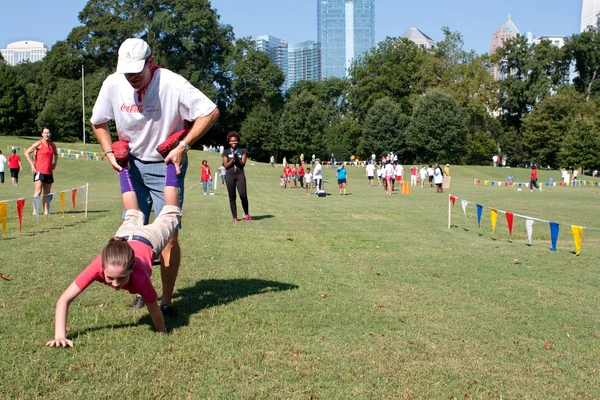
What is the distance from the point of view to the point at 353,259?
9.05m

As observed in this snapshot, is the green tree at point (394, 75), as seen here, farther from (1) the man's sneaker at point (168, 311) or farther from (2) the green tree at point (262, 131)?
(1) the man's sneaker at point (168, 311)

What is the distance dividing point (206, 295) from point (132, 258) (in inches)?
80.6

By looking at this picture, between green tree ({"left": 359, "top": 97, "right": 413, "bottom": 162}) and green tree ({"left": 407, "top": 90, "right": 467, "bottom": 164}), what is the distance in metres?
1.91

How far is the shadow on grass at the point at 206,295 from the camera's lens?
5073mm

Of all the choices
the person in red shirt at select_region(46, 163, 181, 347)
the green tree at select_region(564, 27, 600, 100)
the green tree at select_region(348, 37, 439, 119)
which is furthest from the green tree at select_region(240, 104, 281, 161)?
the person in red shirt at select_region(46, 163, 181, 347)

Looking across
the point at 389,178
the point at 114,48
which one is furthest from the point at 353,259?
the point at 114,48

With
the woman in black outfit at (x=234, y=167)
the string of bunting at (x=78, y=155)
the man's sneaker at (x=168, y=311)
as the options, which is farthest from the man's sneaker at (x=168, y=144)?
the string of bunting at (x=78, y=155)

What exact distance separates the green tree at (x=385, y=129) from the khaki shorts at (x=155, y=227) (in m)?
78.7

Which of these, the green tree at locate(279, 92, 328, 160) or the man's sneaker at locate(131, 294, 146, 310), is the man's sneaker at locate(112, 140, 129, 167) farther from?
the green tree at locate(279, 92, 328, 160)

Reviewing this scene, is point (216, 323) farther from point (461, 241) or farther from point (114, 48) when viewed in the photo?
point (114, 48)

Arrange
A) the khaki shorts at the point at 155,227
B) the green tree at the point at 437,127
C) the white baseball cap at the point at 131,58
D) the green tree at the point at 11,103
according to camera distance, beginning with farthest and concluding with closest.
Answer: the green tree at the point at 437,127
the green tree at the point at 11,103
the white baseball cap at the point at 131,58
the khaki shorts at the point at 155,227

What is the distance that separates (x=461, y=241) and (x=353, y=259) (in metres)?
3.66

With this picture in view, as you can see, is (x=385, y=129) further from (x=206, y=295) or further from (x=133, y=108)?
(x=133, y=108)

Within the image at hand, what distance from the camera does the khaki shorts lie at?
16.0 ft
